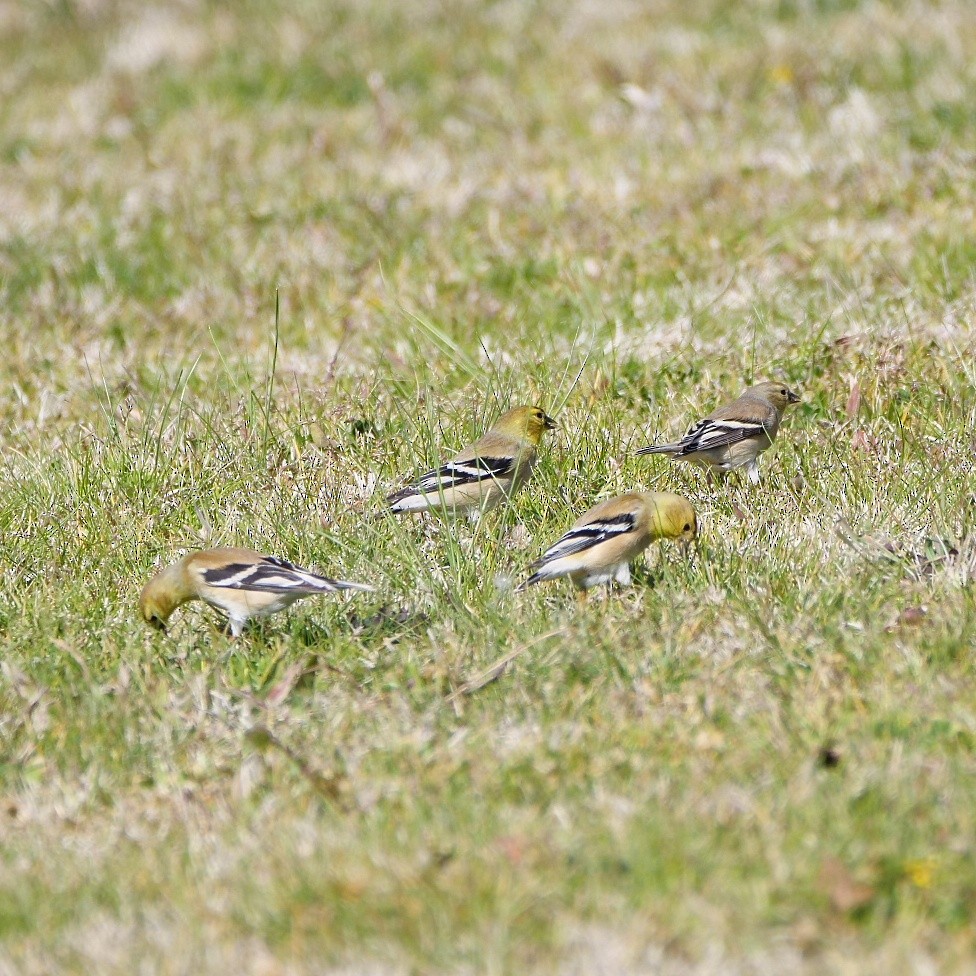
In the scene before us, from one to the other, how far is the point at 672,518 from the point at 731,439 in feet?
3.30

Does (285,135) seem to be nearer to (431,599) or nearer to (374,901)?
(431,599)

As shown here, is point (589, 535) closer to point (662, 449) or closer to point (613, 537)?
point (613, 537)

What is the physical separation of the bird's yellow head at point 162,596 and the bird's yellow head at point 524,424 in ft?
5.86

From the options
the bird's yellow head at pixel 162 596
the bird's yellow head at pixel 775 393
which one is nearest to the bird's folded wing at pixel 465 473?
the bird's yellow head at pixel 162 596

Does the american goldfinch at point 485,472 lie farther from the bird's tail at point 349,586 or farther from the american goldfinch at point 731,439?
the bird's tail at point 349,586

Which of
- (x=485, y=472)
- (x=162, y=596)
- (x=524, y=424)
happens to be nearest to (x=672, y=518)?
(x=485, y=472)

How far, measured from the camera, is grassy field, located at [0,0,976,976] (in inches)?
144

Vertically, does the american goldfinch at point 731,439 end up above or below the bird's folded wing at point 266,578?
below

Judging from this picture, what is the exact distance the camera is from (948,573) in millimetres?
5191

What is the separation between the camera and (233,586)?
5375 mm

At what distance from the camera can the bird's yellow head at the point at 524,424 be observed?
22.0ft

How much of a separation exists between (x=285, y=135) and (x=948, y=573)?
8.48 m

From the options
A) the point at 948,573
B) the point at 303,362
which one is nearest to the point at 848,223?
the point at 303,362

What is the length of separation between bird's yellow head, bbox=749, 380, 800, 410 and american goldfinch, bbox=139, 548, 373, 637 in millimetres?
2435
